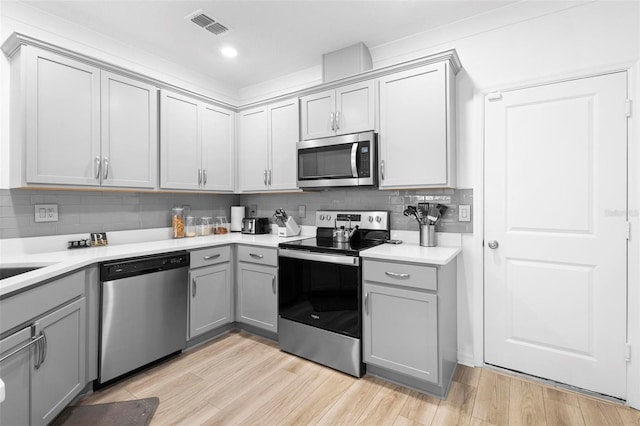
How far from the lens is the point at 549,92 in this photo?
2141 mm

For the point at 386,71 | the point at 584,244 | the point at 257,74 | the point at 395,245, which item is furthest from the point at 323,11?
the point at 584,244

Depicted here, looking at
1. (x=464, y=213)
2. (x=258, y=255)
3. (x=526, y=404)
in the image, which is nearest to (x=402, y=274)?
(x=464, y=213)

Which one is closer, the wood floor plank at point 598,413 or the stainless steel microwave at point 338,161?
the wood floor plank at point 598,413

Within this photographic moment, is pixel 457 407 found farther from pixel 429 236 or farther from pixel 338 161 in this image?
pixel 338 161

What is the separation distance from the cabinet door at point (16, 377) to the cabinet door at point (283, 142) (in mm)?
2164

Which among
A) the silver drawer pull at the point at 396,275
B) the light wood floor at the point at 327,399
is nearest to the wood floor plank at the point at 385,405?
the light wood floor at the point at 327,399

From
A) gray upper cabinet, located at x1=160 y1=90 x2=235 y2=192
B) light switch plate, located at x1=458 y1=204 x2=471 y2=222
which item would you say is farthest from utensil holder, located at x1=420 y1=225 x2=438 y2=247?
gray upper cabinet, located at x1=160 y1=90 x2=235 y2=192

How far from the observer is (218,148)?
3.33m

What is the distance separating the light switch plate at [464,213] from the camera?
8.03ft

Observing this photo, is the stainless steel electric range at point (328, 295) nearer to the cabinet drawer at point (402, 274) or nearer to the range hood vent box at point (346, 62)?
the cabinet drawer at point (402, 274)

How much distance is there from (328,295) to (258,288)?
2.49ft

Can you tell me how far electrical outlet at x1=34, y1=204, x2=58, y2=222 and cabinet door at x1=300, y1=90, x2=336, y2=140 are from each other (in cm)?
208

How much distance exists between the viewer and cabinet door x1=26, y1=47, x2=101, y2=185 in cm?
207

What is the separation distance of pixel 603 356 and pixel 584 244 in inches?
28.2
